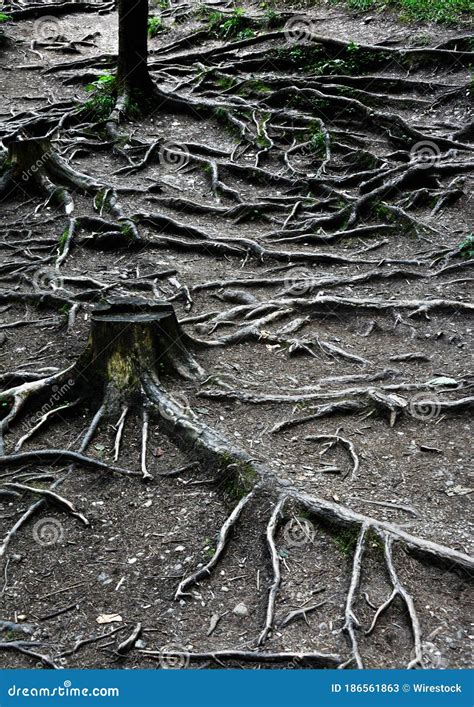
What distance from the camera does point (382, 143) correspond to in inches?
471

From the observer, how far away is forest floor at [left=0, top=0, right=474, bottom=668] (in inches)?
177

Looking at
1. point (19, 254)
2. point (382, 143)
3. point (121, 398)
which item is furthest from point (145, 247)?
point (382, 143)

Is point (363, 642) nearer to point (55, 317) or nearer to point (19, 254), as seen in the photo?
point (55, 317)

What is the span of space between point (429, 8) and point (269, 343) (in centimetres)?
1075

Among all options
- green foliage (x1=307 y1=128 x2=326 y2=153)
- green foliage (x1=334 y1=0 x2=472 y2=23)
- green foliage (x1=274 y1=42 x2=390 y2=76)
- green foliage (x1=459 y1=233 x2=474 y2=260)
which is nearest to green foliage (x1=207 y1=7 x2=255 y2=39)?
green foliage (x1=274 y1=42 x2=390 y2=76)

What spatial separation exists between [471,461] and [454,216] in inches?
201

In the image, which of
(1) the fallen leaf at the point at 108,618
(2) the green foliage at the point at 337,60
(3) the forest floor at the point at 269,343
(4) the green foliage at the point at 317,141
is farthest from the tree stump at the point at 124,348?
(2) the green foliage at the point at 337,60

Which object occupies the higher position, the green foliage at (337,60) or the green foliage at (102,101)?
the green foliage at (102,101)

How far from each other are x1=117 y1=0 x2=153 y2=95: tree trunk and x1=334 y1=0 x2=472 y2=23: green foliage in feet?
18.1

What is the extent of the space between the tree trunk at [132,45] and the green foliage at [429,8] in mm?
5525

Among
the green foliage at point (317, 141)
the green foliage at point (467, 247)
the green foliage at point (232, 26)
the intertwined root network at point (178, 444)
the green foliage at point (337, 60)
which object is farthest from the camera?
the green foliage at point (232, 26)

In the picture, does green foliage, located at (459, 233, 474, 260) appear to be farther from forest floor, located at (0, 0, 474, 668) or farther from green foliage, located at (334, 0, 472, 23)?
green foliage, located at (334, 0, 472, 23)

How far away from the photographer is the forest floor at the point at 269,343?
4.50 m

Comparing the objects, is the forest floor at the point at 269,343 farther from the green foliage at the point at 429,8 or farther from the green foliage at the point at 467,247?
the green foliage at the point at 429,8
